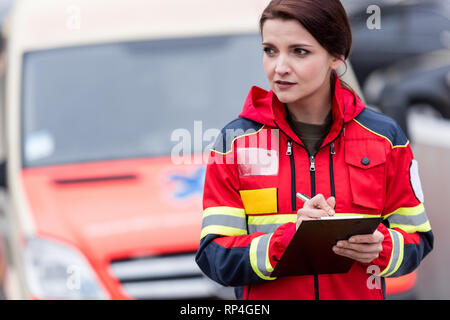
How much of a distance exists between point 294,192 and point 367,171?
0.21m

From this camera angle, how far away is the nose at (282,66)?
2.21 metres

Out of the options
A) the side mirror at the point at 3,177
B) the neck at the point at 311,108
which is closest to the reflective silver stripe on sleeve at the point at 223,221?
the neck at the point at 311,108

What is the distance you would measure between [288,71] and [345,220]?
0.48 m

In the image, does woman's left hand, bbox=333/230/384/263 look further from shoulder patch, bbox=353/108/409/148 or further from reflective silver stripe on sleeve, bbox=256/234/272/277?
shoulder patch, bbox=353/108/409/148

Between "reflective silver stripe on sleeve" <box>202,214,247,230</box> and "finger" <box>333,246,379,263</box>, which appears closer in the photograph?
"finger" <box>333,246,379,263</box>

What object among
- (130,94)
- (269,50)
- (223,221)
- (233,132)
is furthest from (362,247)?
(130,94)

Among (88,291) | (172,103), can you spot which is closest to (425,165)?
(172,103)

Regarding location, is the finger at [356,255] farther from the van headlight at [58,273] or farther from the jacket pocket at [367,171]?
the van headlight at [58,273]

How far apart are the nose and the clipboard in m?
0.46

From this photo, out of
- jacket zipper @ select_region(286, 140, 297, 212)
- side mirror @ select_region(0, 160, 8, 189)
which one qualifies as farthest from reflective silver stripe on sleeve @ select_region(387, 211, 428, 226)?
side mirror @ select_region(0, 160, 8, 189)

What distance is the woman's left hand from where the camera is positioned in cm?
207

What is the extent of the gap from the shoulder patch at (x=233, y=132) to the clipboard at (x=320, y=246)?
0.35m

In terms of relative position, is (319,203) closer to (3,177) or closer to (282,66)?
(282,66)

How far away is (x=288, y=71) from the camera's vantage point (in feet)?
7.30
